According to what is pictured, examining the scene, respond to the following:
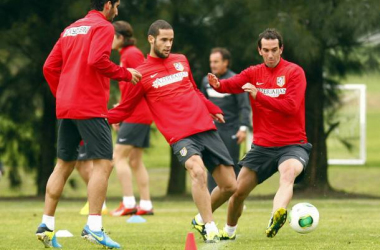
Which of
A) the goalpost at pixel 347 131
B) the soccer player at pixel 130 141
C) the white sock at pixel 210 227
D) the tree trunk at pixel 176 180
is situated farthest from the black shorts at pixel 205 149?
the tree trunk at pixel 176 180

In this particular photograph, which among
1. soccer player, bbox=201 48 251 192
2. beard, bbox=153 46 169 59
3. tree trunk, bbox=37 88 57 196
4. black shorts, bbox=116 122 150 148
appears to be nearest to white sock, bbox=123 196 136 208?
black shorts, bbox=116 122 150 148

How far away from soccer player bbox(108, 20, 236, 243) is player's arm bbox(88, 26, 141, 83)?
31.4 inches

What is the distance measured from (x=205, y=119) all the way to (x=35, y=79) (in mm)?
8218

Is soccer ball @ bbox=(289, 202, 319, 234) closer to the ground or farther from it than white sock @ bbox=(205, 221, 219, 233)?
farther from it

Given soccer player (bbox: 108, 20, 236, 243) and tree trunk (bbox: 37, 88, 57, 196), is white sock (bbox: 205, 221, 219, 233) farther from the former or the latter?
tree trunk (bbox: 37, 88, 57, 196)

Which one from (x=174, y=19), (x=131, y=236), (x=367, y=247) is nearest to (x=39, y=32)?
(x=174, y=19)

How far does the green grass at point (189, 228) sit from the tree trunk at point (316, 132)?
167 cm

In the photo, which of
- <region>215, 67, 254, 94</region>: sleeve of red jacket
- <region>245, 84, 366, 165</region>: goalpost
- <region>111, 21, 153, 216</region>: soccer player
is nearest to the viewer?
<region>215, 67, 254, 94</region>: sleeve of red jacket

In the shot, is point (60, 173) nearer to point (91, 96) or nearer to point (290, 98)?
point (91, 96)

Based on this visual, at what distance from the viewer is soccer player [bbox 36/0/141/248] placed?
26.9 ft

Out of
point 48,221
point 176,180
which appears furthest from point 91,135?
point 176,180

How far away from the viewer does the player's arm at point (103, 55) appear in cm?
814

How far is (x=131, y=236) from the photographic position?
966cm

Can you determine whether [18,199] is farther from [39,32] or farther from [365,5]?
[365,5]
